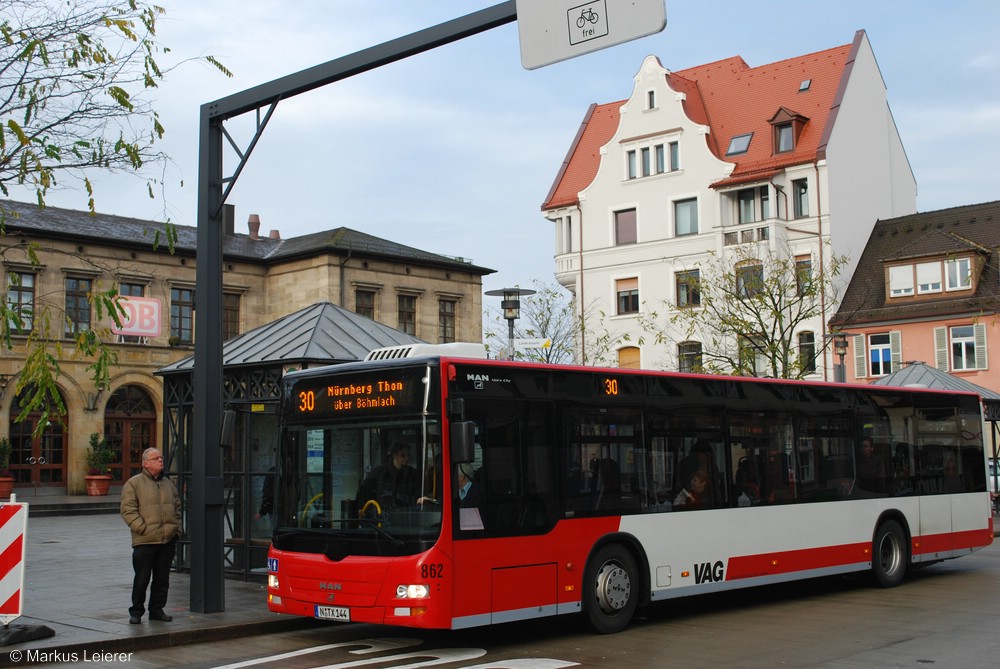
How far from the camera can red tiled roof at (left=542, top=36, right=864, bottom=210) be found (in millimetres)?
51250

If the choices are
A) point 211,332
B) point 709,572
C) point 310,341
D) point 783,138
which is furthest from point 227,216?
point 783,138

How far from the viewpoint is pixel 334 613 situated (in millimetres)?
10914

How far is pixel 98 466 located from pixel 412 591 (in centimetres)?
3525

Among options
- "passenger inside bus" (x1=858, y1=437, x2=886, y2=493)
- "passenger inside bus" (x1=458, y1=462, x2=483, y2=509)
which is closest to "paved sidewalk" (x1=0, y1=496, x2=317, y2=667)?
"passenger inside bus" (x1=458, y1=462, x2=483, y2=509)

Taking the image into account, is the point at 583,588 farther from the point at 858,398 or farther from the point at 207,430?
the point at 858,398

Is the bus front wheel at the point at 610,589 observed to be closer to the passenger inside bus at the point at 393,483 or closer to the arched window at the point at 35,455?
the passenger inside bus at the point at 393,483

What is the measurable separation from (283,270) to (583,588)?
4087 cm

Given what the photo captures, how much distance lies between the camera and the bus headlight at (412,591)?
33.9 ft

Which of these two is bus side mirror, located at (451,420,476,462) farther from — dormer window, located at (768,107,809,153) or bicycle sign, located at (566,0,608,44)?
dormer window, located at (768,107,809,153)

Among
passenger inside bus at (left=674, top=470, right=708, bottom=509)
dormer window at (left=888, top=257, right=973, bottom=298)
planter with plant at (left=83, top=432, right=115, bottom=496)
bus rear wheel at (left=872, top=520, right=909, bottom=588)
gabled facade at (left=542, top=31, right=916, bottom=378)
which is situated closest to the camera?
passenger inside bus at (left=674, top=470, right=708, bottom=509)

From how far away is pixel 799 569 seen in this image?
14.7 meters

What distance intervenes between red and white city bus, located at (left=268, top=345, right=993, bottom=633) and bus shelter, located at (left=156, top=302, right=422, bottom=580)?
346cm

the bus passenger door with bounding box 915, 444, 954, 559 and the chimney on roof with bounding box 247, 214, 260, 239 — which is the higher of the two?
the chimney on roof with bounding box 247, 214, 260, 239

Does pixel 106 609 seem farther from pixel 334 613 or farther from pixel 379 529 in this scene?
pixel 379 529
